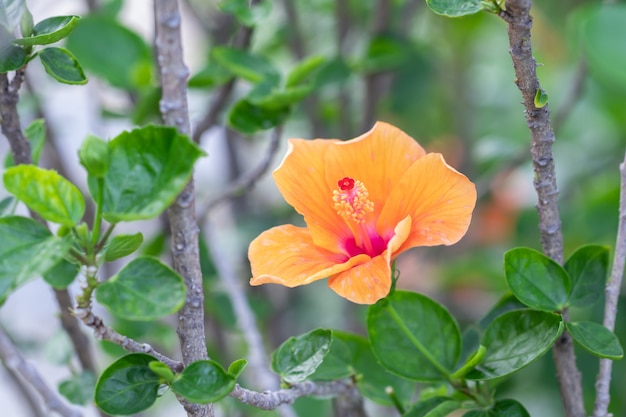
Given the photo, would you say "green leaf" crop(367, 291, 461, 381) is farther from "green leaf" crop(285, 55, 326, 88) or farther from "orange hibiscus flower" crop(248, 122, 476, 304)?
"green leaf" crop(285, 55, 326, 88)

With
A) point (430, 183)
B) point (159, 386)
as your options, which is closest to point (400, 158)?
point (430, 183)

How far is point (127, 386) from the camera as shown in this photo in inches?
21.1

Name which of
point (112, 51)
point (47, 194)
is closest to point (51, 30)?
point (47, 194)

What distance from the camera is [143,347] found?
532mm

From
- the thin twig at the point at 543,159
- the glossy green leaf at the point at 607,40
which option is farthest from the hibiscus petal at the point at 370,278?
the glossy green leaf at the point at 607,40

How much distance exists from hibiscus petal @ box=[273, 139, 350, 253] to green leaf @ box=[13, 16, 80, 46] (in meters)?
0.19

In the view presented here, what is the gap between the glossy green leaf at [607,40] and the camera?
44.0 inches

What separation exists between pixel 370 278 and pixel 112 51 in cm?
77

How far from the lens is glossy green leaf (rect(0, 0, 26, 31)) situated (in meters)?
0.54

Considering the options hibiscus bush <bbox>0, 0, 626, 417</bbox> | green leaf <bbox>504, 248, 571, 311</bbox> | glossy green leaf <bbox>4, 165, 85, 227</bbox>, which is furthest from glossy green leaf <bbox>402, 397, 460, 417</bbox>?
glossy green leaf <bbox>4, 165, 85, 227</bbox>

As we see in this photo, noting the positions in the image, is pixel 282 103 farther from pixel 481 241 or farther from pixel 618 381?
pixel 481 241

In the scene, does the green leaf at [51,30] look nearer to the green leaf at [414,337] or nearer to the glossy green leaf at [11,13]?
the glossy green leaf at [11,13]

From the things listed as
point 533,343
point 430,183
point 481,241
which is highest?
point 430,183

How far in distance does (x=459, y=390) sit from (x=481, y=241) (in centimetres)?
101
